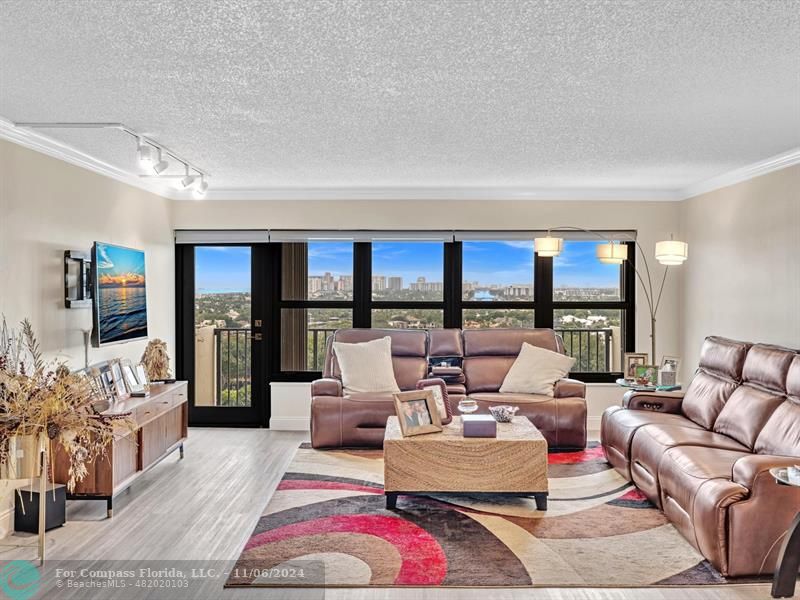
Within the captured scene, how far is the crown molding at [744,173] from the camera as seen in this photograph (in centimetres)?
455

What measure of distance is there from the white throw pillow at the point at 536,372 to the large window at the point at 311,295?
71.4 inches

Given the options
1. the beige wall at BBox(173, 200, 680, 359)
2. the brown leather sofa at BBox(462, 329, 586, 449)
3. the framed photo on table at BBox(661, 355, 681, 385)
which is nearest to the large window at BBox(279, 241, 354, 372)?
the beige wall at BBox(173, 200, 680, 359)

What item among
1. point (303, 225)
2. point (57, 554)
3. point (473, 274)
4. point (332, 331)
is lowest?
point (57, 554)

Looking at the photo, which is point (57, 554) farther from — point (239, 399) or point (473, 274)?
point (473, 274)

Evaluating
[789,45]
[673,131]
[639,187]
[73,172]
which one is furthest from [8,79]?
[639,187]

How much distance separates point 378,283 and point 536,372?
6.20 ft

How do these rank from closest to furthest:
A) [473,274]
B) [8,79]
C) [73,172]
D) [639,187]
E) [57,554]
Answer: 1. [8,79]
2. [57,554]
3. [73,172]
4. [639,187]
5. [473,274]

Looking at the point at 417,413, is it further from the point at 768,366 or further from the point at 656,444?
the point at 768,366

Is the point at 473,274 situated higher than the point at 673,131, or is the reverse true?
the point at 673,131

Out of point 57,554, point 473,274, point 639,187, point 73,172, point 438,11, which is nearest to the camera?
point 438,11

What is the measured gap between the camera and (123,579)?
3061 mm

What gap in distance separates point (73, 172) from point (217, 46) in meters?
2.60

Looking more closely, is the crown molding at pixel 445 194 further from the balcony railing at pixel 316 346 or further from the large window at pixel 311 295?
the balcony railing at pixel 316 346

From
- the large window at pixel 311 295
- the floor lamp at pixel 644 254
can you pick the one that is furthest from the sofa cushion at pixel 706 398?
the large window at pixel 311 295
